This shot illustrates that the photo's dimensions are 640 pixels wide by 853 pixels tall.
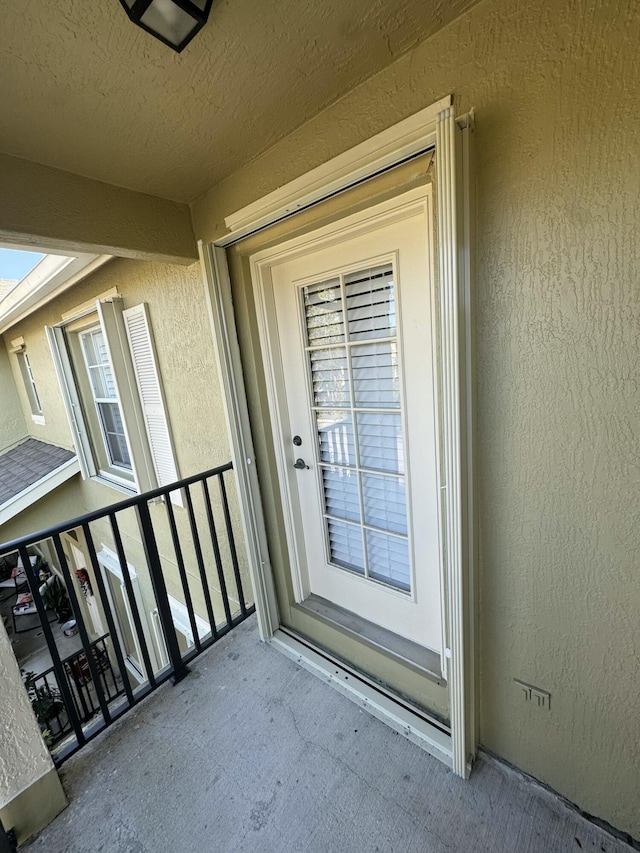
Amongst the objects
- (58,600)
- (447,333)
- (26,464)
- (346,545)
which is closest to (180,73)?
(447,333)

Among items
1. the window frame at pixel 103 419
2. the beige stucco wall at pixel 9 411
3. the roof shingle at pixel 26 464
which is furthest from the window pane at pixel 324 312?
A: the beige stucco wall at pixel 9 411

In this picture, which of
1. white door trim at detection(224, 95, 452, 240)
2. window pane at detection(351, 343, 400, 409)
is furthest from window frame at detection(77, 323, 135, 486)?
window pane at detection(351, 343, 400, 409)

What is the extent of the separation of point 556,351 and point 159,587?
190cm

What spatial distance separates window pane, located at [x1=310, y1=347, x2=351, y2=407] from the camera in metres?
1.53

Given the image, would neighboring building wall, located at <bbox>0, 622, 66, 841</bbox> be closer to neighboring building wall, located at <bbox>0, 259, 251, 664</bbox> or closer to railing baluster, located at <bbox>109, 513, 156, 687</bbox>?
railing baluster, located at <bbox>109, 513, 156, 687</bbox>

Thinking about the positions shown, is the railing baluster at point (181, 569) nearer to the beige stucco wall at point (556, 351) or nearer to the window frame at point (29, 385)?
the beige stucco wall at point (556, 351)

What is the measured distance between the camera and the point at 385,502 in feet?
5.15

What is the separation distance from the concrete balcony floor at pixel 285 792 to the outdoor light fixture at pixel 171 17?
227 cm

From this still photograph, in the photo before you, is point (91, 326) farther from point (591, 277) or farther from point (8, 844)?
point (591, 277)

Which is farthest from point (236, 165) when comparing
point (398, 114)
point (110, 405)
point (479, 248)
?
point (110, 405)

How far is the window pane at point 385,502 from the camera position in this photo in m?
1.52

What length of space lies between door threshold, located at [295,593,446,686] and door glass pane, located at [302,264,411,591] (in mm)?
260

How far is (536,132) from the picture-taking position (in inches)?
33.2

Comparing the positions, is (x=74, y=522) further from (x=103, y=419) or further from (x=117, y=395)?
(x=103, y=419)
